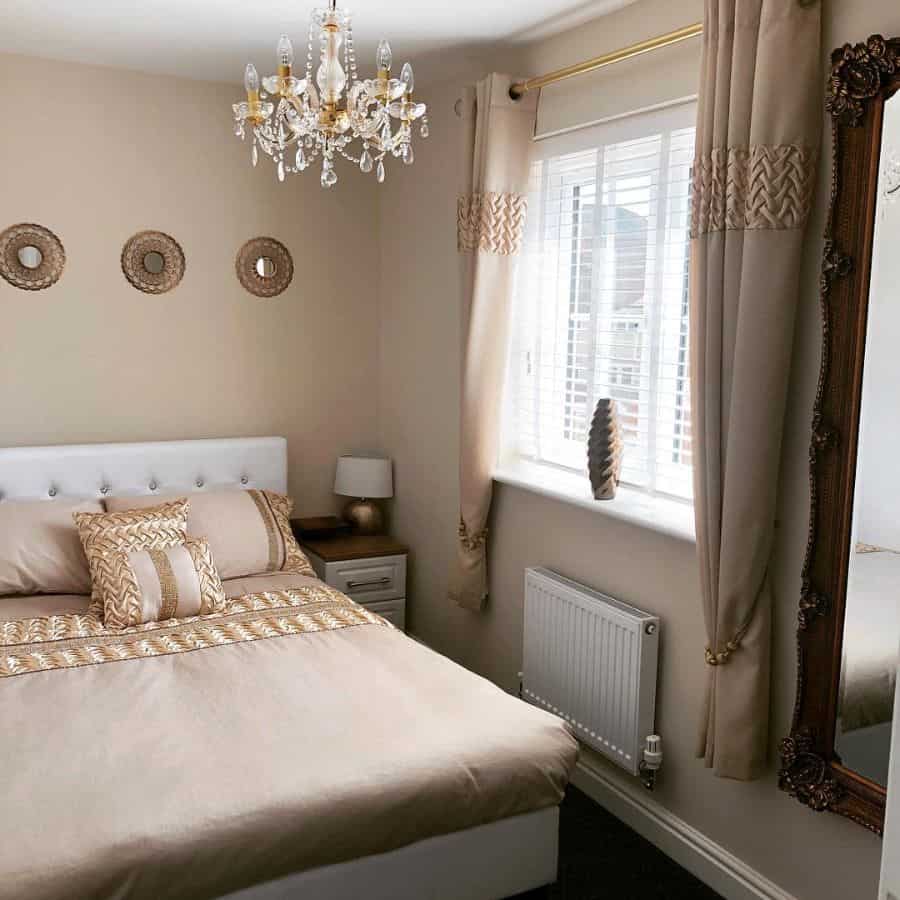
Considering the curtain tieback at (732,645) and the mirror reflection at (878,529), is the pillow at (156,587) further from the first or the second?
the mirror reflection at (878,529)

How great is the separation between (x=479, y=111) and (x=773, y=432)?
1.73m

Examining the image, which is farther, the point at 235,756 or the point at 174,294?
the point at 174,294

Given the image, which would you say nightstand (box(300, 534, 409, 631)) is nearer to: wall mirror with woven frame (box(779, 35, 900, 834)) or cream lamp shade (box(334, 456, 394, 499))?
cream lamp shade (box(334, 456, 394, 499))

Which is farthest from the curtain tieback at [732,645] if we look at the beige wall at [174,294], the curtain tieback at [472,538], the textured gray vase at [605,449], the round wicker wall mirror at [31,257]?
the round wicker wall mirror at [31,257]

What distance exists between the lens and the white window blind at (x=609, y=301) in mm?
3068

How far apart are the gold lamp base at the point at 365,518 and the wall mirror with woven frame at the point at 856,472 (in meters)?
2.40

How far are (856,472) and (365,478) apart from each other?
8.33 ft

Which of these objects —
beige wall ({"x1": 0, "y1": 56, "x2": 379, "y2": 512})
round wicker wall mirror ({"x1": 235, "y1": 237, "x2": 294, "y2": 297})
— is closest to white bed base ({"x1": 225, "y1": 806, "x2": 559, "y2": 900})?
beige wall ({"x1": 0, "y1": 56, "x2": 379, "y2": 512})

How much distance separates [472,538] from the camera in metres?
3.82

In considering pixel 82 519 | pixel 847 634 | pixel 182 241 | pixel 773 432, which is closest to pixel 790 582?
pixel 847 634

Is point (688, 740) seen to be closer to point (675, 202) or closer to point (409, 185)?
point (675, 202)

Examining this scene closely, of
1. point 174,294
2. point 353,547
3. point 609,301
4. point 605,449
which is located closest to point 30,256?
point 174,294

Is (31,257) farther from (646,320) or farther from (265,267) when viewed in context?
(646,320)

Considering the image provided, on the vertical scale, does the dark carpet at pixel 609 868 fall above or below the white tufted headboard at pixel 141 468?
below
